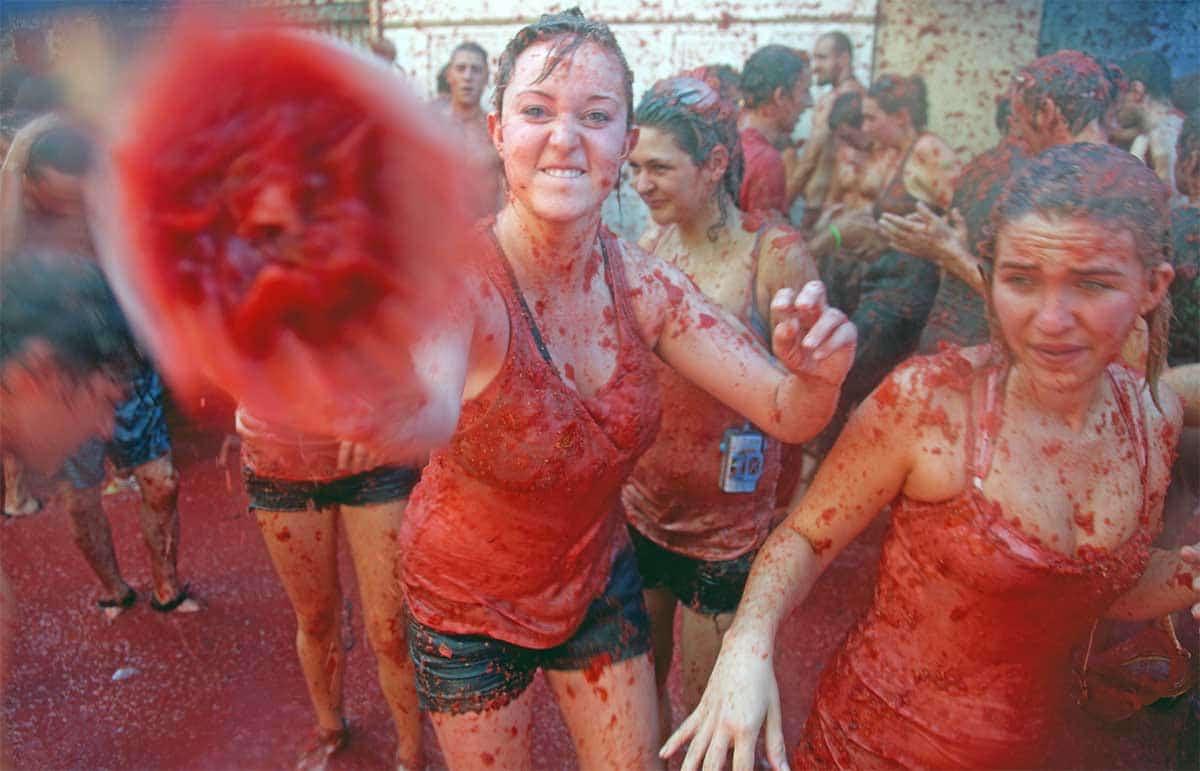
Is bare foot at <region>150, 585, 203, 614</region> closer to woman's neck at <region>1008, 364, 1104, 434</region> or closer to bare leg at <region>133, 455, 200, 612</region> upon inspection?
bare leg at <region>133, 455, 200, 612</region>

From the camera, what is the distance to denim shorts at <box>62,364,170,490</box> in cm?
376

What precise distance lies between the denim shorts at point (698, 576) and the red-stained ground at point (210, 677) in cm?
92

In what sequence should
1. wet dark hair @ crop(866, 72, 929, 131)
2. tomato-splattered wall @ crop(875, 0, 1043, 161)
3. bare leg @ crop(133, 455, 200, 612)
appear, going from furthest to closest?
tomato-splattered wall @ crop(875, 0, 1043, 161)
wet dark hair @ crop(866, 72, 929, 131)
bare leg @ crop(133, 455, 200, 612)

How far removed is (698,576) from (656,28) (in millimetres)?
5986

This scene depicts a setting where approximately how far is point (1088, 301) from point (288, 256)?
155 centimetres

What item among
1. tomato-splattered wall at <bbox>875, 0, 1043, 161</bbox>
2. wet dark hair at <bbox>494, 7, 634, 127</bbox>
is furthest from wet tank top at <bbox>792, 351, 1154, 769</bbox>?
tomato-splattered wall at <bbox>875, 0, 1043, 161</bbox>

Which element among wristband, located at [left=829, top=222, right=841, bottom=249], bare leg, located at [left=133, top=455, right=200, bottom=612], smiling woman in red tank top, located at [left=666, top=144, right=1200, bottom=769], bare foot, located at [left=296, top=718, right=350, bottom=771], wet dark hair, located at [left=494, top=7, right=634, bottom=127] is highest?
wet dark hair, located at [left=494, top=7, right=634, bottom=127]

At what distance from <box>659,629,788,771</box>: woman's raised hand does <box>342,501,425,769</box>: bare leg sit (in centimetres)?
129

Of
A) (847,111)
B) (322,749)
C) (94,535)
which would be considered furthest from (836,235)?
(94,535)

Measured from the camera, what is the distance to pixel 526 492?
184 cm

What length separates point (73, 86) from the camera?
3.93 feet

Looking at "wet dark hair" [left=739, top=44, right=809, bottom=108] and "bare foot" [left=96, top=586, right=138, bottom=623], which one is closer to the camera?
"bare foot" [left=96, top=586, right=138, bottom=623]

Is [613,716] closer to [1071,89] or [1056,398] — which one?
[1056,398]

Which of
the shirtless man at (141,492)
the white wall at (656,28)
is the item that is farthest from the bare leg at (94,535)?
the white wall at (656,28)
